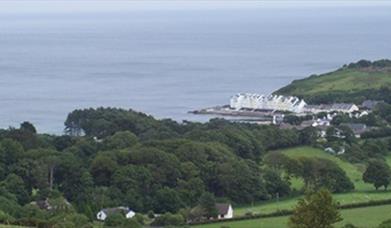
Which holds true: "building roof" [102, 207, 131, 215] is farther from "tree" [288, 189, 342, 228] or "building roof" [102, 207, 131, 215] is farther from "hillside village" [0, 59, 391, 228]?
"tree" [288, 189, 342, 228]

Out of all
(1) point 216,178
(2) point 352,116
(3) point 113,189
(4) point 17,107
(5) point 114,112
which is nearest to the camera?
(3) point 113,189

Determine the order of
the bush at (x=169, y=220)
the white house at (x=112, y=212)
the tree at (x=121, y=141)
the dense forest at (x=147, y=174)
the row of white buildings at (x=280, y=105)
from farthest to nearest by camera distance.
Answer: the row of white buildings at (x=280, y=105)
the tree at (x=121, y=141)
the dense forest at (x=147, y=174)
the white house at (x=112, y=212)
the bush at (x=169, y=220)

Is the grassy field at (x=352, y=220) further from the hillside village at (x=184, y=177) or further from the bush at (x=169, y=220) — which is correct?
the bush at (x=169, y=220)

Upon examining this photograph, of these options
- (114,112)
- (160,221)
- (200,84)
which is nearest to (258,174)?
(160,221)

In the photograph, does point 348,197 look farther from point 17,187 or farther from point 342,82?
point 342,82

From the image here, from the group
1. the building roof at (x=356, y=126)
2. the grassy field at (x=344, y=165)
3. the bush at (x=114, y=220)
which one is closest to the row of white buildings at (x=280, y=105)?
the building roof at (x=356, y=126)

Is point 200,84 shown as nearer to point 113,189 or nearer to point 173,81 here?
point 173,81
